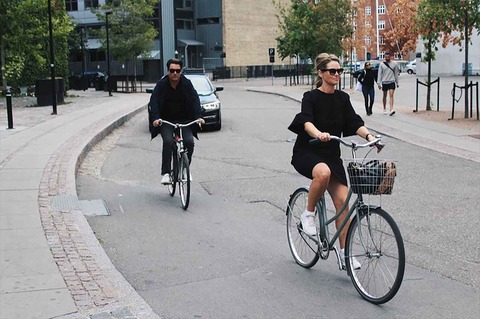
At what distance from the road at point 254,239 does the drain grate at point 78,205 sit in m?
0.18

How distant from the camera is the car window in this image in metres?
19.5

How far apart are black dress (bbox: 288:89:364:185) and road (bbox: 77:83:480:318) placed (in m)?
1.00

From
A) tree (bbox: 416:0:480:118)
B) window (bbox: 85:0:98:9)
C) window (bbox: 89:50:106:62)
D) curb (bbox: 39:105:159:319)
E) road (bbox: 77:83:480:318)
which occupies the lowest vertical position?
road (bbox: 77:83:480:318)

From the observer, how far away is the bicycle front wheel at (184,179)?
8.84 m

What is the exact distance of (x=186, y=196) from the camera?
8852 millimetres

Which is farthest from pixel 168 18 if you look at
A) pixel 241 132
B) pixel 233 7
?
pixel 241 132

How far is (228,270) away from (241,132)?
12409 mm

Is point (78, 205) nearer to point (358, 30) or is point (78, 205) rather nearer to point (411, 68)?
point (358, 30)

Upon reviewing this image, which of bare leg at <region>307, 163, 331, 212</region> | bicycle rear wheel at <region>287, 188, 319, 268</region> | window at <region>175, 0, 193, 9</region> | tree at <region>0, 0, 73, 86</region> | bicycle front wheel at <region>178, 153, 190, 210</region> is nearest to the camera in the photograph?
bare leg at <region>307, 163, 331, 212</region>

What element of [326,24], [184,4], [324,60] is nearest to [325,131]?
[324,60]

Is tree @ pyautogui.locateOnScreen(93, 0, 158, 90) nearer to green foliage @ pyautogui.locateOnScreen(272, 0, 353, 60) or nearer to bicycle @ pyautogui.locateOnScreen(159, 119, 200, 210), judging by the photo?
green foliage @ pyautogui.locateOnScreen(272, 0, 353, 60)

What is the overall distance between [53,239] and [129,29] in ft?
144

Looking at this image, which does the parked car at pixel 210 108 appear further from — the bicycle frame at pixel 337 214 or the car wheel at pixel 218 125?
the bicycle frame at pixel 337 214

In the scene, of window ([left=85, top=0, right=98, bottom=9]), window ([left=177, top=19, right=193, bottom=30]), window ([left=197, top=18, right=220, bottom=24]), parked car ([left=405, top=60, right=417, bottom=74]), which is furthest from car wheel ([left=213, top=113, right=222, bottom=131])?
window ([left=197, top=18, right=220, bottom=24])
